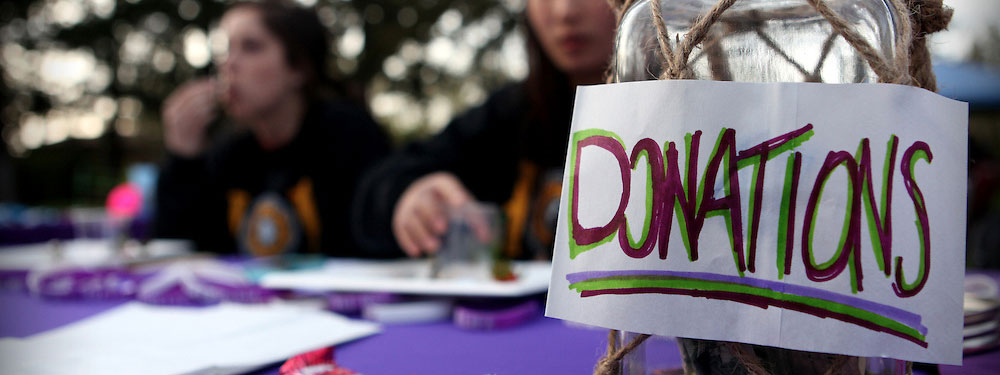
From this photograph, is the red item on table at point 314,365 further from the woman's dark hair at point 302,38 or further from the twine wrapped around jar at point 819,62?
the woman's dark hair at point 302,38

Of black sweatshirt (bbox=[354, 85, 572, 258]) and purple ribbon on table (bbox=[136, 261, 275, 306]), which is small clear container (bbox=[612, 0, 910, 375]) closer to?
purple ribbon on table (bbox=[136, 261, 275, 306])

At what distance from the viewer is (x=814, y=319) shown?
0.33m

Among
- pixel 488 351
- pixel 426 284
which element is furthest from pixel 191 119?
pixel 488 351

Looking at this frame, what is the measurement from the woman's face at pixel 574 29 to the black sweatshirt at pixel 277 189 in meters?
1.00

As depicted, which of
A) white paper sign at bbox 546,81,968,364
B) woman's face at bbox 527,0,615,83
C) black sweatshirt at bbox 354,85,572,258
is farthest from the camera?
black sweatshirt at bbox 354,85,572,258

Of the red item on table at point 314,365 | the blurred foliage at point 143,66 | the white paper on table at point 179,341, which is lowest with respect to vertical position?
the white paper on table at point 179,341

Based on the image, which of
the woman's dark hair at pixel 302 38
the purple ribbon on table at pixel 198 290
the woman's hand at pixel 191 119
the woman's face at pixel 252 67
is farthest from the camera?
the woman's hand at pixel 191 119

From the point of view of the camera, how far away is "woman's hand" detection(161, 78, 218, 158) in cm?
222

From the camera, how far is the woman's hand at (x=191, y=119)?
2219mm

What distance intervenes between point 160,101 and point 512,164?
26.2 feet

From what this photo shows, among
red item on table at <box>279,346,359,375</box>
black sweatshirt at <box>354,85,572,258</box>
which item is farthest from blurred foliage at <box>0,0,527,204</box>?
red item on table at <box>279,346,359,375</box>

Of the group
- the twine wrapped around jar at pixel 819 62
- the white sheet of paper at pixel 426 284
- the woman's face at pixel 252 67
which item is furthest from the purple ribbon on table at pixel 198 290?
the woman's face at pixel 252 67

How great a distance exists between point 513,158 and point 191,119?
4.28 ft

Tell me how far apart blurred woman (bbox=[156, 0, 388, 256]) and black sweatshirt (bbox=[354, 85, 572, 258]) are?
0.49 metres
